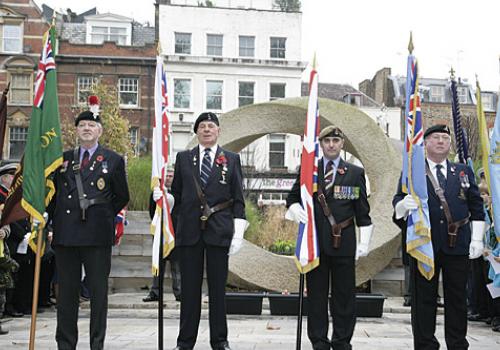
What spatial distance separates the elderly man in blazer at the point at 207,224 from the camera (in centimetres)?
564

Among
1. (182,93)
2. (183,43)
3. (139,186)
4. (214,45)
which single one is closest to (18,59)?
(182,93)

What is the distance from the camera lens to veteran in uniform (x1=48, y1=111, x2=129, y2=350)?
5395 mm

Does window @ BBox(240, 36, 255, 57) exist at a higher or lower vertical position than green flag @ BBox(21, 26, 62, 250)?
higher

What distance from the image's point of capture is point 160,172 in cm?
601

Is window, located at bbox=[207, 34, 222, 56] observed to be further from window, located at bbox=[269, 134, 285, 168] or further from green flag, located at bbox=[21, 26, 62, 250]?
green flag, located at bbox=[21, 26, 62, 250]

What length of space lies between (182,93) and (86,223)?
29.0 metres

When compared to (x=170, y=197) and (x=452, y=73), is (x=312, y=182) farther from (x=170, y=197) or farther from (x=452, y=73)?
(x=452, y=73)

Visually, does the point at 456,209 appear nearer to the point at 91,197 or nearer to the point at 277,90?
the point at 91,197

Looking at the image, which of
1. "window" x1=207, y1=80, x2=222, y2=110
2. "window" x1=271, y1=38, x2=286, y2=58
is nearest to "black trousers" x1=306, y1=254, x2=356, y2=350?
"window" x1=207, y1=80, x2=222, y2=110

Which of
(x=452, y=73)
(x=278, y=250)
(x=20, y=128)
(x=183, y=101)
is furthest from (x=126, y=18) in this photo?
(x=452, y=73)

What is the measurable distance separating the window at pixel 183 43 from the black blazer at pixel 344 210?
98.5 ft

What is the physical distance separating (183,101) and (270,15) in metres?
6.76

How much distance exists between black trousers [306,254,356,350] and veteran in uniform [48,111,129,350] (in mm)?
1715

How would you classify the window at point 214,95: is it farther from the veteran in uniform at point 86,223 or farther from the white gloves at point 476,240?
the white gloves at point 476,240
